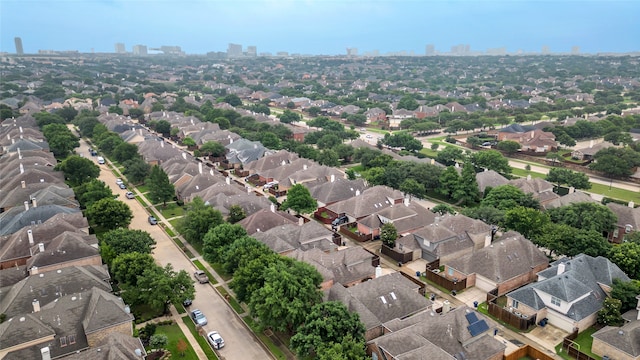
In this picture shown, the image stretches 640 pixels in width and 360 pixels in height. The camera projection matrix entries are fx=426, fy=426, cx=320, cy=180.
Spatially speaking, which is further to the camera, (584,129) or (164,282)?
(584,129)

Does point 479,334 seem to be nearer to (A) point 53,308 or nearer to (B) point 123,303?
(B) point 123,303

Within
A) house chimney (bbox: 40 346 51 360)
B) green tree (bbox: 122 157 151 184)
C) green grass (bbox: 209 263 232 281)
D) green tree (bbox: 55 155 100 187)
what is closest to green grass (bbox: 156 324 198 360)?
house chimney (bbox: 40 346 51 360)

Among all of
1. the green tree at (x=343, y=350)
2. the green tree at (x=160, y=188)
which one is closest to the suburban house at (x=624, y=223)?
the green tree at (x=343, y=350)

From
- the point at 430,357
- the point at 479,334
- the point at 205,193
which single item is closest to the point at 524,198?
the point at 479,334

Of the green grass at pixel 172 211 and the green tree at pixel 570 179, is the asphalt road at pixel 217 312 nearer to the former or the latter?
the green grass at pixel 172 211

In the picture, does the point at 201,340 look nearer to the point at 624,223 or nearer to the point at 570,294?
the point at 570,294
